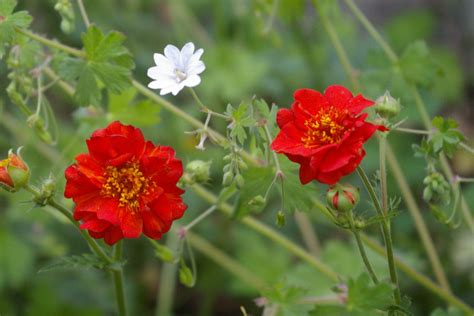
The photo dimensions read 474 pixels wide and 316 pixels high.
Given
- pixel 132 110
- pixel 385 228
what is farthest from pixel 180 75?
pixel 132 110

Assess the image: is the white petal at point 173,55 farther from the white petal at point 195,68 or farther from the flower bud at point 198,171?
the flower bud at point 198,171

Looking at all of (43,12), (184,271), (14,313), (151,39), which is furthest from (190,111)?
(184,271)

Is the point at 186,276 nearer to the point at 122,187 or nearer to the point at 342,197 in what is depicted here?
the point at 122,187

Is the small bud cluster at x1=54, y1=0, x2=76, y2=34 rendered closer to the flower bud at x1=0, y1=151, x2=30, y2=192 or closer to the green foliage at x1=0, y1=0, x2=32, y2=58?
the green foliage at x1=0, y1=0, x2=32, y2=58

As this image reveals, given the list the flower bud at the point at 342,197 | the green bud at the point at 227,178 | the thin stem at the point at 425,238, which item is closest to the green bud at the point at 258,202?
the green bud at the point at 227,178

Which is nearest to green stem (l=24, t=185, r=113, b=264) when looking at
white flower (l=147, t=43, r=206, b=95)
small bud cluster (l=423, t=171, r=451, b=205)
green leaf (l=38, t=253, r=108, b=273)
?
green leaf (l=38, t=253, r=108, b=273)

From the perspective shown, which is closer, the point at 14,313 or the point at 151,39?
the point at 14,313

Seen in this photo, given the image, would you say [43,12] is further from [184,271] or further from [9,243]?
[184,271]
